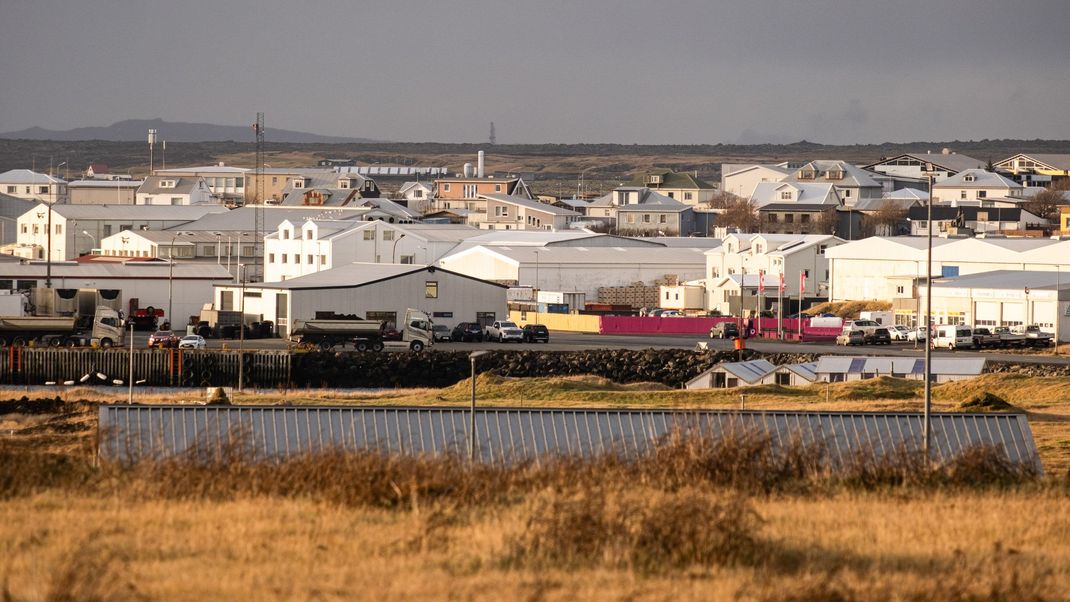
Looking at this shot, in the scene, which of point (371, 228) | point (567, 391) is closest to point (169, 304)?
point (371, 228)

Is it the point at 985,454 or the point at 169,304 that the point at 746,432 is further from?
the point at 169,304

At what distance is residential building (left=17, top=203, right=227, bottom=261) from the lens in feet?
279

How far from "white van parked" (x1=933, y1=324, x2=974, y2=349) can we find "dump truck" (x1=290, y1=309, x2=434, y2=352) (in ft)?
56.1

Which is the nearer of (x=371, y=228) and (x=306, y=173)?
(x=371, y=228)

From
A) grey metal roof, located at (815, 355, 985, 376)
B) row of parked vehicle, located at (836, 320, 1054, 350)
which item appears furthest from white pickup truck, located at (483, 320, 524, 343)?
grey metal roof, located at (815, 355, 985, 376)

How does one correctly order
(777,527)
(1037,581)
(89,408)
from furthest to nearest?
(89,408) → (777,527) → (1037,581)

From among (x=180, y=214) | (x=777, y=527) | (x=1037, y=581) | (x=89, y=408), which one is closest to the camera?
(x=1037, y=581)

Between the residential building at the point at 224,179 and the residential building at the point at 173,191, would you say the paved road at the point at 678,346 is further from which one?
the residential building at the point at 224,179

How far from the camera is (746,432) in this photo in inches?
550

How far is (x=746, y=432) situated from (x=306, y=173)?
125387mm

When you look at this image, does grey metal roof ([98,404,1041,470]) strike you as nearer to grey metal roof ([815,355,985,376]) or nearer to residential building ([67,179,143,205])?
grey metal roof ([815,355,985,376])

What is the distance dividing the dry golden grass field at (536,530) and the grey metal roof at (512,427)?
7.77ft

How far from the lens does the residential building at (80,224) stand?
279ft

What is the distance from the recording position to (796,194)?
107812mm
